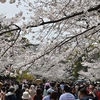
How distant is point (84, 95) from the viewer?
5445mm

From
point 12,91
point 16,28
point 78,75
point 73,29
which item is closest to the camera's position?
point 16,28

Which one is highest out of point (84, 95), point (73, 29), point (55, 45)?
point (73, 29)

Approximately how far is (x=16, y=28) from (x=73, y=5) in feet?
4.65

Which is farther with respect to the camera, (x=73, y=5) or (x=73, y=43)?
(x=73, y=43)

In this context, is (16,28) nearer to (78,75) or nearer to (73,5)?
(73,5)

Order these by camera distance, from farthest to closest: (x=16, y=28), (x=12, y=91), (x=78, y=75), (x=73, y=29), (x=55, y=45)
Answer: (x=78, y=75) → (x=12, y=91) → (x=73, y=29) → (x=55, y=45) → (x=16, y=28)

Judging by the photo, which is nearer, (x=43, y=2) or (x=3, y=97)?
(x=43, y=2)

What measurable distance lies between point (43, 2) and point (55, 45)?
1044 millimetres

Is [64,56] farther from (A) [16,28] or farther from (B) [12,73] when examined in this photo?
(A) [16,28]

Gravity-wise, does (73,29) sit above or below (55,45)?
above

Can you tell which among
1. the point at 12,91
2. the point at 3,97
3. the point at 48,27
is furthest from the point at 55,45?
the point at 3,97

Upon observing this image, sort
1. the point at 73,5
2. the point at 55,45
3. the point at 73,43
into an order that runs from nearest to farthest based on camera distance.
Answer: the point at 73,5 → the point at 55,45 → the point at 73,43

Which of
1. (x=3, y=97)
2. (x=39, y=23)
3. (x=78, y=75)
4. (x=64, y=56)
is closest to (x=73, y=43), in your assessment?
(x=64, y=56)

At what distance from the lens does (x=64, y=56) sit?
787 centimetres
